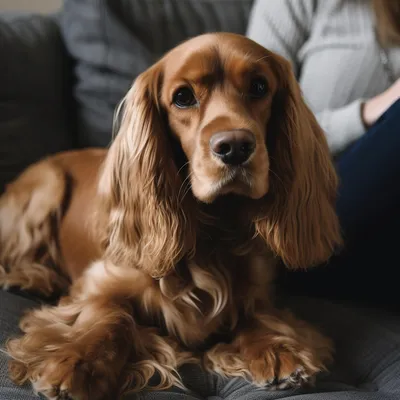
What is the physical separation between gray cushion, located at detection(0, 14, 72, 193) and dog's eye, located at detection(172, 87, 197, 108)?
0.83 metres

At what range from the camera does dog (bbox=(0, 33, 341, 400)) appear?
1.02 metres

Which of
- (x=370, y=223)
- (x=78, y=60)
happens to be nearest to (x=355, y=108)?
(x=370, y=223)

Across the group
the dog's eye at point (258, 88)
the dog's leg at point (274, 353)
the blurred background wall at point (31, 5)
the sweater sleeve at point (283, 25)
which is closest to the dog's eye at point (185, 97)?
the dog's eye at point (258, 88)

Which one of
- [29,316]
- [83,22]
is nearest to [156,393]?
[29,316]

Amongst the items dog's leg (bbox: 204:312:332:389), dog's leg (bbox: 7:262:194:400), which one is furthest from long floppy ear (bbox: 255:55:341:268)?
dog's leg (bbox: 7:262:194:400)

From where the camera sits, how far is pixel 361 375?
110cm

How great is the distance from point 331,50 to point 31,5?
1.27 m

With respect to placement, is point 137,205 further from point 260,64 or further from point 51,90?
point 51,90

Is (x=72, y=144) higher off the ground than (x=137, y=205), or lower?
lower

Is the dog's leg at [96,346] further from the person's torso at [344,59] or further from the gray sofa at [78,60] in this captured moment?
the person's torso at [344,59]

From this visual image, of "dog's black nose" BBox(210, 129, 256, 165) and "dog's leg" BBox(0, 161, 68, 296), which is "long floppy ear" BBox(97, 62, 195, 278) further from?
"dog's leg" BBox(0, 161, 68, 296)

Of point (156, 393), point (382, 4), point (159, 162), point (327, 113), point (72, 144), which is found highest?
point (382, 4)

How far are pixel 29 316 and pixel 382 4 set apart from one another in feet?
4.31

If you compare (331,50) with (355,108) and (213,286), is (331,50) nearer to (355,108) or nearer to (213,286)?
(355,108)
